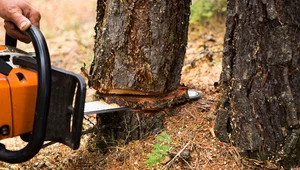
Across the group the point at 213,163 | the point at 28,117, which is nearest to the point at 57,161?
the point at 28,117

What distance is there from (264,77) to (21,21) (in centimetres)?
124

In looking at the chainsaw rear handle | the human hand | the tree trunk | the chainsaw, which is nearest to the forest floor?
the tree trunk

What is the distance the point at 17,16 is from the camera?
2051 mm

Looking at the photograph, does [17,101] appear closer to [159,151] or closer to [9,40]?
[9,40]

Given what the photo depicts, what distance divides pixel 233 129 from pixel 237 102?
0.16 metres

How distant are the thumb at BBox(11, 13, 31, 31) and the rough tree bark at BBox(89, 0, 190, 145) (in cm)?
46

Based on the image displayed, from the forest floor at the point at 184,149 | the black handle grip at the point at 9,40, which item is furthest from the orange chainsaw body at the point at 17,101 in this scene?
the forest floor at the point at 184,149

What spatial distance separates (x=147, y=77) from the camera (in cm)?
226

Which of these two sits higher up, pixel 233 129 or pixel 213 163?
pixel 233 129

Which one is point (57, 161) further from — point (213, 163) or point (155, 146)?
point (213, 163)

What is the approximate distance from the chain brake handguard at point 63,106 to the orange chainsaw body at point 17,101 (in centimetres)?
9

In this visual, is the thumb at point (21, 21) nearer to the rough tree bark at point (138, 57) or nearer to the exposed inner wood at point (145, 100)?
the rough tree bark at point (138, 57)

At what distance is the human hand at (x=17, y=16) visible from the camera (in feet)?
6.53

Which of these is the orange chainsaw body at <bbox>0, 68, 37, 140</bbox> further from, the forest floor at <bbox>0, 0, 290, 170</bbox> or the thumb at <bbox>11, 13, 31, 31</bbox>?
the forest floor at <bbox>0, 0, 290, 170</bbox>
